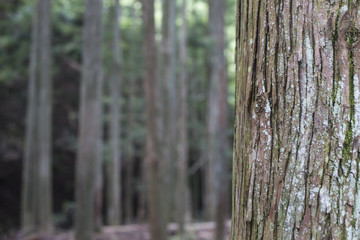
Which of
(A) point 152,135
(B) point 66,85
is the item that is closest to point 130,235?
(A) point 152,135

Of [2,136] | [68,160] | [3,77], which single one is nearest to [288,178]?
[3,77]

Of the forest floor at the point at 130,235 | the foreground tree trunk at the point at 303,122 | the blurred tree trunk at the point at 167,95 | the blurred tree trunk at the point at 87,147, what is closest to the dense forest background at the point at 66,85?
the blurred tree trunk at the point at 167,95

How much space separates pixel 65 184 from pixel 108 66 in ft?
23.4

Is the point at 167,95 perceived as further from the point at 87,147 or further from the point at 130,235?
the point at 130,235

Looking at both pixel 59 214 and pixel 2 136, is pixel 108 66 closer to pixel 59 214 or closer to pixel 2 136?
pixel 2 136

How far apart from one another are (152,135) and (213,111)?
847 cm

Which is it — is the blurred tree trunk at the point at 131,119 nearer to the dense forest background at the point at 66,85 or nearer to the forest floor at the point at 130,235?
the dense forest background at the point at 66,85

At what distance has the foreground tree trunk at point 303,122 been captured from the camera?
41.8 inches

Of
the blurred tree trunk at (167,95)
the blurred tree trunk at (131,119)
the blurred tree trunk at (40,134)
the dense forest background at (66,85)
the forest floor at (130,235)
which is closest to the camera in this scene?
the blurred tree trunk at (167,95)

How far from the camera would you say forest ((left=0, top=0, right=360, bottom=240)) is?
1079 mm

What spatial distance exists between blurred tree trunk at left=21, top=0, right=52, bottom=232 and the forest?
0.05 m

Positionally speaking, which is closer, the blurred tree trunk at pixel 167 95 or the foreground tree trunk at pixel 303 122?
the foreground tree trunk at pixel 303 122

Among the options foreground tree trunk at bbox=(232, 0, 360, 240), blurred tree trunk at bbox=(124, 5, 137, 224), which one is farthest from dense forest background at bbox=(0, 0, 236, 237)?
foreground tree trunk at bbox=(232, 0, 360, 240)

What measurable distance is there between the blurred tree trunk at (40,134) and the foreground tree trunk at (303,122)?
479 inches
